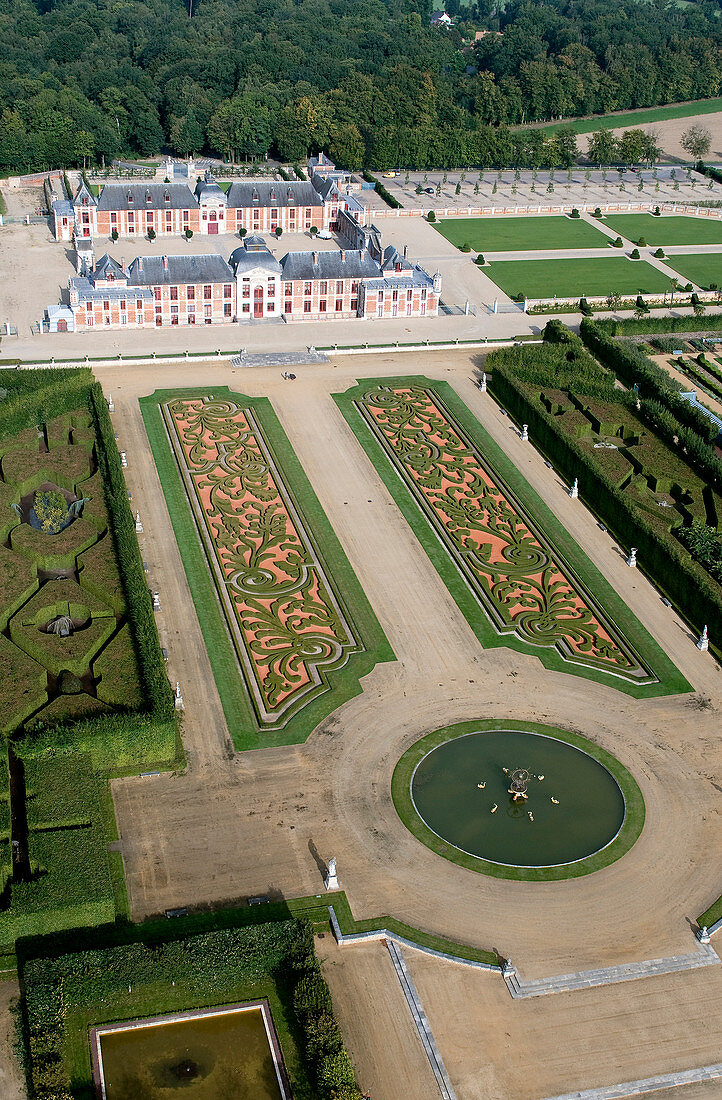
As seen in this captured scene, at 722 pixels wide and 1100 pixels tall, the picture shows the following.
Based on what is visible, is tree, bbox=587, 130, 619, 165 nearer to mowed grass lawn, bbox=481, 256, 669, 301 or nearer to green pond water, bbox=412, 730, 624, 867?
mowed grass lawn, bbox=481, 256, 669, 301

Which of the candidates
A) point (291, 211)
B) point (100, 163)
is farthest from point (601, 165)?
point (100, 163)

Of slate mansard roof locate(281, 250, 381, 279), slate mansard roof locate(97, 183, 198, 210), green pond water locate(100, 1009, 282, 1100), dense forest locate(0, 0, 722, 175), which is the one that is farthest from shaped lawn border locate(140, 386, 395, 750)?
dense forest locate(0, 0, 722, 175)

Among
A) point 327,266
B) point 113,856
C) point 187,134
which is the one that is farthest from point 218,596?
point 187,134

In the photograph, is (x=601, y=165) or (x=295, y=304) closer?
(x=295, y=304)

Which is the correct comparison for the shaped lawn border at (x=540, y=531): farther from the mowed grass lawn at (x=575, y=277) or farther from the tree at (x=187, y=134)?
the tree at (x=187, y=134)

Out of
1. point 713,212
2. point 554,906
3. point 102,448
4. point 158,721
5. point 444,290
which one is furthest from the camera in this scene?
point 713,212

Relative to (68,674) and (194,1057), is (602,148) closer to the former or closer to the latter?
(68,674)

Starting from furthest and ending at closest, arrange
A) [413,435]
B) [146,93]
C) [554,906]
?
[146,93]
[413,435]
[554,906]

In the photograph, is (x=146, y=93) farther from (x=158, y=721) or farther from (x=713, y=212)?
(x=158, y=721)
